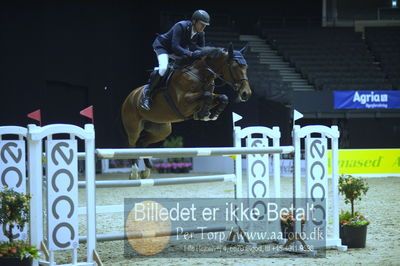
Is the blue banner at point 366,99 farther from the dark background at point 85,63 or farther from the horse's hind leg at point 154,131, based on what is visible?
the horse's hind leg at point 154,131

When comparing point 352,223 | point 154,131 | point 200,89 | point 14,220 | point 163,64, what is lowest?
point 352,223

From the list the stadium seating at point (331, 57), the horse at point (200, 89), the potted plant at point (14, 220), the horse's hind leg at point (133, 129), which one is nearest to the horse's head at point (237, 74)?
the horse at point (200, 89)

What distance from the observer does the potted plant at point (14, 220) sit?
3613 mm

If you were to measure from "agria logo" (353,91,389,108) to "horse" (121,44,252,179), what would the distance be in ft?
33.3

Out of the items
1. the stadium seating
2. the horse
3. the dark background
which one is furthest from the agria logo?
the horse

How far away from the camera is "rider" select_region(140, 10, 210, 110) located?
18.7 feet

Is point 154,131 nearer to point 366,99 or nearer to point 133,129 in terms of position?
point 133,129

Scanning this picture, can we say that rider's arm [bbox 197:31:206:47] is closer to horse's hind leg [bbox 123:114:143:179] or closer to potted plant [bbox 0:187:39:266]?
horse's hind leg [bbox 123:114:143:179]

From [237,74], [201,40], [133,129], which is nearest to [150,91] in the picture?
[133,129]

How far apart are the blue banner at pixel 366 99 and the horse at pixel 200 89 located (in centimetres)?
989

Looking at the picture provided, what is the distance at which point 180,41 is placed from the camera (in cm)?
584

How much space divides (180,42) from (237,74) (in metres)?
0.71

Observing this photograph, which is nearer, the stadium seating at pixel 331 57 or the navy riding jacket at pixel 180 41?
the navy riding jacket at pixel 180 41

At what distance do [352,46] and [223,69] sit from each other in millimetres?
13237
